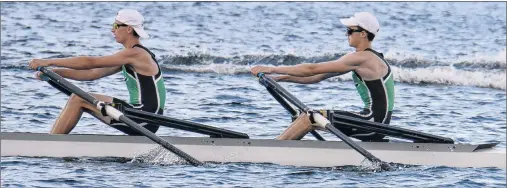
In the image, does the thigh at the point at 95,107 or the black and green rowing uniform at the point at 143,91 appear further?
the black and green rowing uniform at the point at 143,91

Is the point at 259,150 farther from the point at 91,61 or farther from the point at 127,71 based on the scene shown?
the point at 91,61

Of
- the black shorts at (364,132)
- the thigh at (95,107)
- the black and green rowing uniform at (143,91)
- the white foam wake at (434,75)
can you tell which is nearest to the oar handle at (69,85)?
the thigh at (95,107)

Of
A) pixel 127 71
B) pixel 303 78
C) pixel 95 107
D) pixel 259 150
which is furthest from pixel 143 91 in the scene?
pixel 303 78

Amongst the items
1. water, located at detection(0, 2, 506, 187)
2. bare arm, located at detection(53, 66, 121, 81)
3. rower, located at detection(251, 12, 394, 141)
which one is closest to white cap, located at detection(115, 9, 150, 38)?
bare arm, located at detection(53, 66, 121, 81)

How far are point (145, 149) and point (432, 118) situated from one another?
625 centimetres

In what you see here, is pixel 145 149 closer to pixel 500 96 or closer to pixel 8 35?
pixel 500 96

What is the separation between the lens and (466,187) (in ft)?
39.6

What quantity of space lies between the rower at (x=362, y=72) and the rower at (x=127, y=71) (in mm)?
999

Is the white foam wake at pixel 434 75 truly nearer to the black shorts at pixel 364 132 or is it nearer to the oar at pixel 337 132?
the black shorts at pixel 364 132

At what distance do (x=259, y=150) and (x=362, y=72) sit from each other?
1.23 meters

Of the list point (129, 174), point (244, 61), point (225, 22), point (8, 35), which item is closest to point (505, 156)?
point (129, 174)

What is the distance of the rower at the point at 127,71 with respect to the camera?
498 inches

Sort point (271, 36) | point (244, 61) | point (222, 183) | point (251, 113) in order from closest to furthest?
point (222, 183), point (251, 113), point (244, 61), point (271, 36)

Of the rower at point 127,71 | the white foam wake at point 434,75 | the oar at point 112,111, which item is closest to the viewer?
the oar at point 112,111
